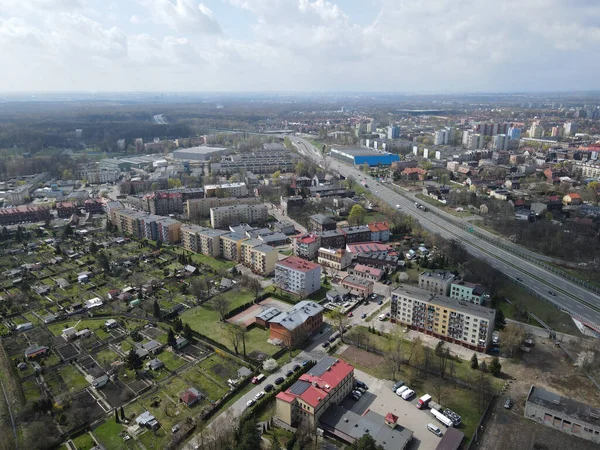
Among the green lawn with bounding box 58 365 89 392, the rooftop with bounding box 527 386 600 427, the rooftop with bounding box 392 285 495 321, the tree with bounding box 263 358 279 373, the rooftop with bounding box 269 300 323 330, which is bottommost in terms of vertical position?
the green lawn with bounding box 58 365 89 392

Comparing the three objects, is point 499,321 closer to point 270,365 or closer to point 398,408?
point 398,408

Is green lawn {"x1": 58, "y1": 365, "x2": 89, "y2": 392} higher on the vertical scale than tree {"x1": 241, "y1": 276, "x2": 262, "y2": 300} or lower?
lower

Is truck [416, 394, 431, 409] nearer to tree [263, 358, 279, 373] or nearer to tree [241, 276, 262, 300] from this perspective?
tree [263, 358, 279, 373]

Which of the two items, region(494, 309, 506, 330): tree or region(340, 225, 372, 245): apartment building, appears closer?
region(494, 309, 506, 330): tree

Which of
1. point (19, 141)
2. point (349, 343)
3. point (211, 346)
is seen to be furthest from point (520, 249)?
point (19, 141)

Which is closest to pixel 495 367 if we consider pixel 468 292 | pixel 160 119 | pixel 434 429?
pixel 434 429

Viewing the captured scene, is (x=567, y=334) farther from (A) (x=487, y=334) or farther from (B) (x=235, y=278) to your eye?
(B) (x=235, y=278)

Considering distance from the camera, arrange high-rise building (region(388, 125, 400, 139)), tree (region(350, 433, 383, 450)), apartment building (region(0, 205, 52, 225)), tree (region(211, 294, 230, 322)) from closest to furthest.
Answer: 1. tree (region(350, 433, 383, 450))
2. tree (region(211, 294, 230, 322))
3. apartment building (region(0, 205, 52, 225))
4. high-rise building (region(388, 125, 400, 139))

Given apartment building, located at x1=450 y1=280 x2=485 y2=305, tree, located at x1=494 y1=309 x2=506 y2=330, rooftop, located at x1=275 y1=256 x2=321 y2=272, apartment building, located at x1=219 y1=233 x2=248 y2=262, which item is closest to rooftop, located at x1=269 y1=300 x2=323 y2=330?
rooftop, located at x1=275 y1=256 x2=321 y2=272
